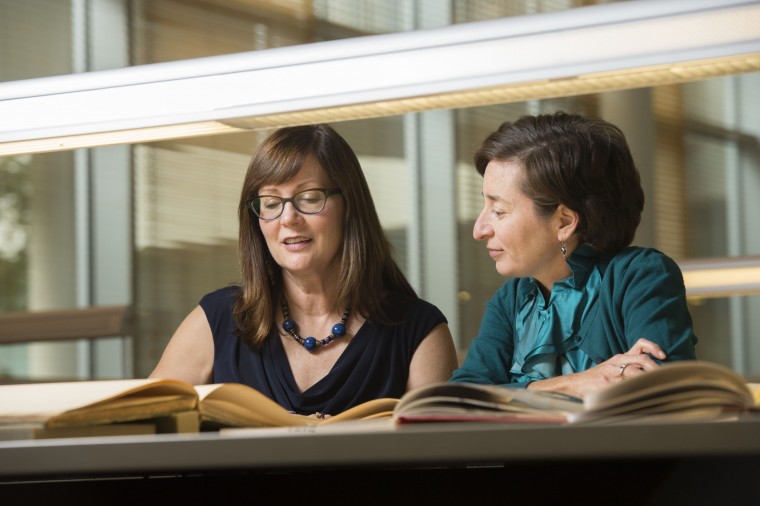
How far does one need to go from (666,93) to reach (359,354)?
5.67m

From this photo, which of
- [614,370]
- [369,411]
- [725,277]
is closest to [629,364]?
[614,370]

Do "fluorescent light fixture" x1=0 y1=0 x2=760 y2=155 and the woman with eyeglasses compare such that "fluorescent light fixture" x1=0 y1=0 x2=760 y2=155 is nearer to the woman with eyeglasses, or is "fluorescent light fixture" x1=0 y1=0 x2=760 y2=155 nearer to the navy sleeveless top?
the woman with eyeglasses

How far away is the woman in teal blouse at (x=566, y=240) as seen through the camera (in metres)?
1.46

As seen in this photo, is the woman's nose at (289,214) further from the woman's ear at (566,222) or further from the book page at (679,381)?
the book page at (679,381)

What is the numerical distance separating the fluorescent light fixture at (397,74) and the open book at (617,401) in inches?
16.5

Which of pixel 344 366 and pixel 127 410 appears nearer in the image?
pixel 127 410

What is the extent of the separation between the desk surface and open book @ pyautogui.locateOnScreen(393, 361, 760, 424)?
58mm

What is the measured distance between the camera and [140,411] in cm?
91

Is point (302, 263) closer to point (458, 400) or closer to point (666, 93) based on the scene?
point (458, 400)

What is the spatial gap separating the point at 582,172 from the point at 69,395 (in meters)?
0.86

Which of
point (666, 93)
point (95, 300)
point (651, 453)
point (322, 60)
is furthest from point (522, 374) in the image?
point (666, 93)

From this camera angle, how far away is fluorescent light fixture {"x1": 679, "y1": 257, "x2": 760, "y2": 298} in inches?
80.7

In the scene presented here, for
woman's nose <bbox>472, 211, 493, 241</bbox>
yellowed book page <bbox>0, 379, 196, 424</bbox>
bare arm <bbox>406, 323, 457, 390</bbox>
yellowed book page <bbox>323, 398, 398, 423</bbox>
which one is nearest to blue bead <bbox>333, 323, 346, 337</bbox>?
bare arm <bbox>406, 323, 457, 390</bbox>

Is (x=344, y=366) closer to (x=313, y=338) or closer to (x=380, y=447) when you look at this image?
(x=313, y=338)
